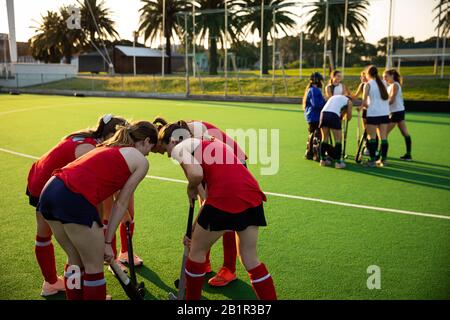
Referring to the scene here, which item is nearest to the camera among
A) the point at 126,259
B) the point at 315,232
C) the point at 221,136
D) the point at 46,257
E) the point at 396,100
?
the point at 46,257

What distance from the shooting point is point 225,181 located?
10.9ft

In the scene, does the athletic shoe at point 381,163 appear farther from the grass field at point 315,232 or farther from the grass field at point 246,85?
the grass field at point 246,85

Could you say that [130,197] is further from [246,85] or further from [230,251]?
[246,85]

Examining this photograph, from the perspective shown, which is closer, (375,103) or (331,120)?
(331,120)

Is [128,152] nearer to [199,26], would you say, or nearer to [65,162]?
[65,162]

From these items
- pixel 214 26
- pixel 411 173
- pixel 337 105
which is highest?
pixel 214 26

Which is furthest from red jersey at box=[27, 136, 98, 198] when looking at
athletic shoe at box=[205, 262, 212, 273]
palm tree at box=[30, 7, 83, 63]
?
palm tree at box=[30, 7, 83, 63]

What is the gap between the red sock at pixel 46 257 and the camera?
4.13 m

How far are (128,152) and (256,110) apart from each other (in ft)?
64.8

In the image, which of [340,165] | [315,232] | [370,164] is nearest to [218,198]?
[315,232]

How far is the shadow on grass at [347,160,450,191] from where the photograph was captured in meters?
8.42

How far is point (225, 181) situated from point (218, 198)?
0.14m

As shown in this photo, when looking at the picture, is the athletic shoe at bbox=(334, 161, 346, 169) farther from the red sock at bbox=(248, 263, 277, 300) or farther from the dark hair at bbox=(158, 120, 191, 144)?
the dark hair at bbox=(158, 120, 191, 144)
